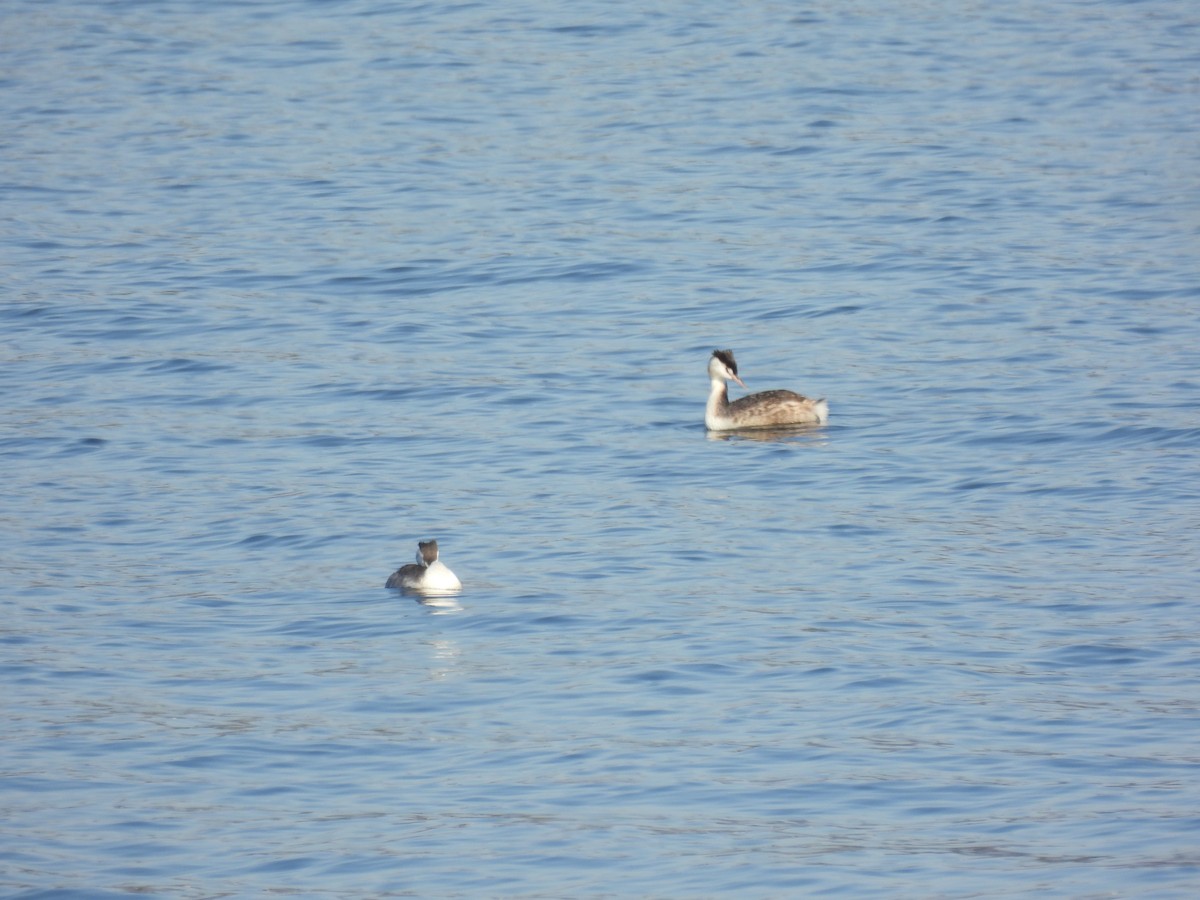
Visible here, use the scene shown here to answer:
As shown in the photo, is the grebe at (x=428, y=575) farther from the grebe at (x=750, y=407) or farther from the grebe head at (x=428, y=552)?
the grebe at (x=750, y=407)

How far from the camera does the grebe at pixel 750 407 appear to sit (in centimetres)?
1878

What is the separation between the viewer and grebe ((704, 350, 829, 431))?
18781mm

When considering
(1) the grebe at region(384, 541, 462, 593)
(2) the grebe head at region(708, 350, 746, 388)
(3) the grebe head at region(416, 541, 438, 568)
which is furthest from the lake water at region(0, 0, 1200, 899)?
(2) the grebe head at region(708, 350, 746, 388)

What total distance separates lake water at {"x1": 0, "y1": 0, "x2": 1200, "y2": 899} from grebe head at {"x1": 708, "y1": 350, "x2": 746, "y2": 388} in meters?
0.57

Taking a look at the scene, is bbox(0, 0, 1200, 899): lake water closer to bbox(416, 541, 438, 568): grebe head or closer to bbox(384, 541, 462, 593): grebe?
bbox(384, 541, 462, 593): grebe

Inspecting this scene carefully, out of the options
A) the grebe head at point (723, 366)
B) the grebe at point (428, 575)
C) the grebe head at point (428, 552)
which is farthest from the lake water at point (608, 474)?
the grebe head at point (723, 366)

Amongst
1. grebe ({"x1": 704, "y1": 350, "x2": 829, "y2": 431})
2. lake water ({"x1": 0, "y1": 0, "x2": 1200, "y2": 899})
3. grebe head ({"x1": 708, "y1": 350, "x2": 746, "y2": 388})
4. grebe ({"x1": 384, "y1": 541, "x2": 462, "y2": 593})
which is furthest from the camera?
grebe head ({"x1": 708, "y1": 350, "x2": 746, "y2": 388})

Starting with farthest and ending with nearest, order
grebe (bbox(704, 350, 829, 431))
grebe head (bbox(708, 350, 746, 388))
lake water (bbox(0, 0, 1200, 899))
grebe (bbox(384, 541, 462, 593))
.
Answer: grebe head (bbox(708, 350, 746, 388)) → grebe (bbox(704, 350, 829, 431)) → grebe (bbox(384, 541, 462, 593)) → lake water (bbox(0, 0, 1200, 899))

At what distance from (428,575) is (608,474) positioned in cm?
369

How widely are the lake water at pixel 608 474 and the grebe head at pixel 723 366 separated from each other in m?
0.57

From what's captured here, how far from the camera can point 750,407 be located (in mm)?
19016

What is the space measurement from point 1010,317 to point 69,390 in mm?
10016

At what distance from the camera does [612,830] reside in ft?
34.4

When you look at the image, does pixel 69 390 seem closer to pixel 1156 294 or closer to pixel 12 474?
pixel 12 474
